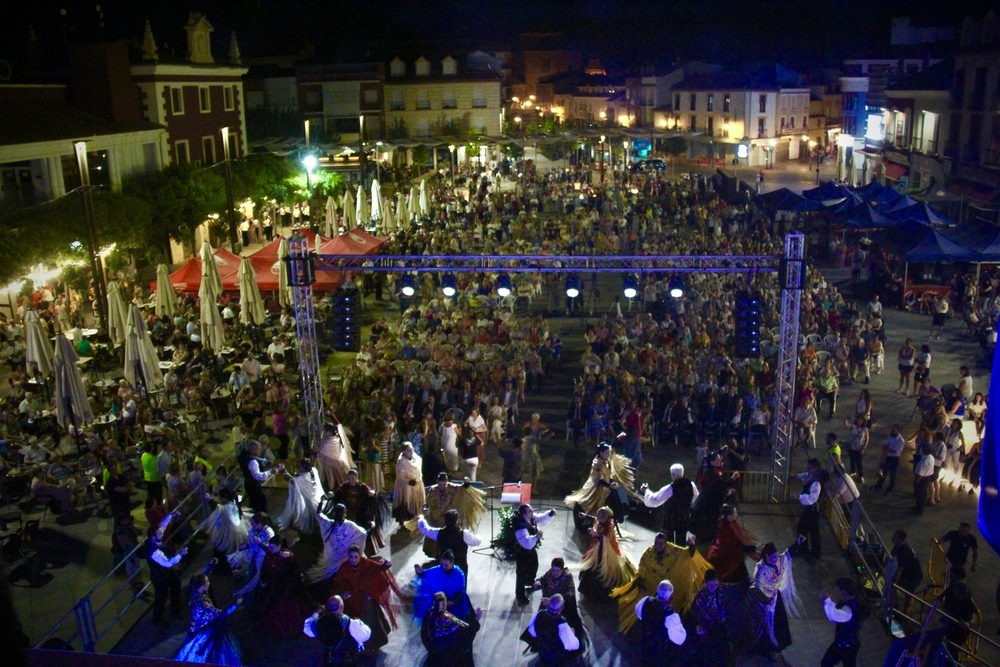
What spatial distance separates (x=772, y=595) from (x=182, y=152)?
104ft

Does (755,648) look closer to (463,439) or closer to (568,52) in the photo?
(463,439)

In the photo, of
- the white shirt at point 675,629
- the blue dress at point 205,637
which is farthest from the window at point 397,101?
the white shirt at point 675,629

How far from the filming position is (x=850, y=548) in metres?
11.4

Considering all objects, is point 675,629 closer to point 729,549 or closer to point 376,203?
point 729,549

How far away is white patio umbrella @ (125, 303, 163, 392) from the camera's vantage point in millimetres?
14906

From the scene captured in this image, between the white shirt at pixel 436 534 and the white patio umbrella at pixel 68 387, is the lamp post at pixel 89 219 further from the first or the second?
the white shirt at pixel 436 534

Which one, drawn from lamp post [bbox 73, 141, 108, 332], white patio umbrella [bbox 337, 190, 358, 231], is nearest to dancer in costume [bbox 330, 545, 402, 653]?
lamp post [bbox 73, 141, 108, 332]

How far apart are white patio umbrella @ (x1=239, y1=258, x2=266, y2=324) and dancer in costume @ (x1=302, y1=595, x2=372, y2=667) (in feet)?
36.8

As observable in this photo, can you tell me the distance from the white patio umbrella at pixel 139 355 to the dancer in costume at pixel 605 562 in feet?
28.4

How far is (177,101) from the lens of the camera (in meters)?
34.9

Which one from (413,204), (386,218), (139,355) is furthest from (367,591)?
(413,204)

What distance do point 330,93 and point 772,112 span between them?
33079 mm

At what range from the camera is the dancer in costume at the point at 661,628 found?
853 centimetres

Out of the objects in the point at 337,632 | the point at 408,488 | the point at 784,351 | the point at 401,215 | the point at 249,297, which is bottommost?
the point at 408,488
